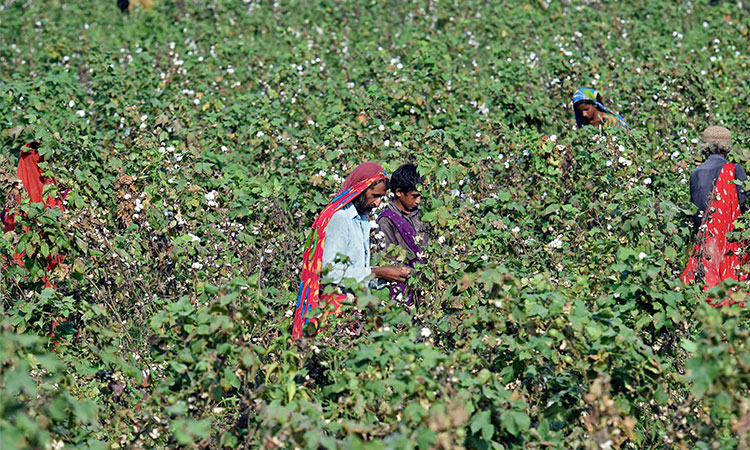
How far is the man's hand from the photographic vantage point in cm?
491

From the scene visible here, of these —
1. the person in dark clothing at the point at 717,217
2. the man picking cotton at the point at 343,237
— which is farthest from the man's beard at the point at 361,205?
the person in dark clothing at the point at 717,217

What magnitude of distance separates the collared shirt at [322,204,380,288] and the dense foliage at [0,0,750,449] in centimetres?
36

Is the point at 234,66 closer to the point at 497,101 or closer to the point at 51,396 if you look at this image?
the point at 497,101

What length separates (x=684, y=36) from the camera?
38.5 feet

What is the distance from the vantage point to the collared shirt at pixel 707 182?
5.46 m

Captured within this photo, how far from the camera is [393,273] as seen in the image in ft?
16.1

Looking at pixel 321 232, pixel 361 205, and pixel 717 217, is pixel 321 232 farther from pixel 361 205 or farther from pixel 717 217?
pixel 717 217

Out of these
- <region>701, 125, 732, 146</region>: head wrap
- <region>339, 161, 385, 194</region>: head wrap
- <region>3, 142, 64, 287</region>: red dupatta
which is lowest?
<region>701, 125, 732, 146</region>: head wrap

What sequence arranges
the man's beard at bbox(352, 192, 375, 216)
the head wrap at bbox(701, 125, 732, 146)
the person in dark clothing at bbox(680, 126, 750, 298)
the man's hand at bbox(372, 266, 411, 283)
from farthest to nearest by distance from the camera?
the head wrap at bbox(701, 125, 732, 146) → the person in dark clothing at bbox(680, 126, 750, 298) → the man's hand at bbox(372, 266, 411, 283) → the man's beard at bbox(352, 192, 375, 216)

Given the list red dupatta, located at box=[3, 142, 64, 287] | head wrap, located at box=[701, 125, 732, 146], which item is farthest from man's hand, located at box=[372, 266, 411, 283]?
red dupatta, located at box=[3, 142, 64, 287]

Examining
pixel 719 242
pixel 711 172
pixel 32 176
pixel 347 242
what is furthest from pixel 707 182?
pixel 32 176

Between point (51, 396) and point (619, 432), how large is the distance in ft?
6.69

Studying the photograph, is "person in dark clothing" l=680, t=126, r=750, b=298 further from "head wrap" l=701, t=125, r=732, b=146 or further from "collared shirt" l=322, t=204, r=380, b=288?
"collared shirt" l=322, t=204, r=380, b=288

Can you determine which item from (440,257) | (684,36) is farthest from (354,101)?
(684,36)
